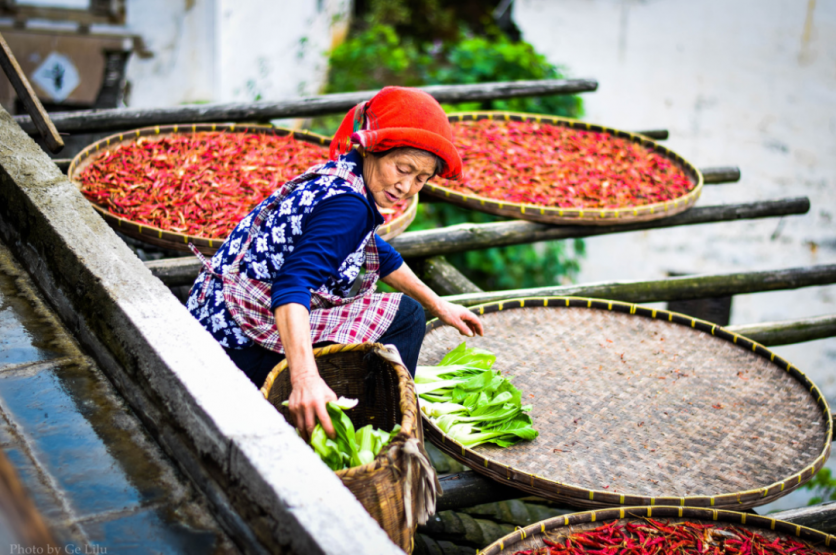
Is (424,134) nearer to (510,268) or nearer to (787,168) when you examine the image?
(510,268)

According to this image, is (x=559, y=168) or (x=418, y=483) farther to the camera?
(x=559, y=168)

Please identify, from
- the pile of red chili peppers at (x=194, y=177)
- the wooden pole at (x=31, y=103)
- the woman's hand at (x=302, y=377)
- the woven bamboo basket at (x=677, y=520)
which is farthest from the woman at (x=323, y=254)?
the wooden pole at (x=31, y=103)

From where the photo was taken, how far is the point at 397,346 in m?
2.25

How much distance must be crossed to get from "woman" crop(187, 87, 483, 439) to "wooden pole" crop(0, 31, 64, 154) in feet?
3.83

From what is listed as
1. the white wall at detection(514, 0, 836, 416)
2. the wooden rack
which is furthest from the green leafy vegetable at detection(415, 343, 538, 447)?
the white wall at detection(514, 0, 836, 416)

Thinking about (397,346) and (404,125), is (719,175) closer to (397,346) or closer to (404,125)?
(397,346)

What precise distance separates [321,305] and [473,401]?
25.4 inches

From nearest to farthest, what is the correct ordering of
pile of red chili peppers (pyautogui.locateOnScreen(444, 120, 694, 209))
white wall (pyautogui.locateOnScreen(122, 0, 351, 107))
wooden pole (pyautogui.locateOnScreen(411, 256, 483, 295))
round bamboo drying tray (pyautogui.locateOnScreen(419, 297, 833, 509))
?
1. round bamboo drying tray (pyautogui.locateOnScreen(419, 297, 833, 509))
2. wooden pole (pyautogui.locateOnScreen(411, 256, 483, 295))
3. pile of red chili peppers (pyautogui.locateOnScreen(444, 120, 694, 209))
4. white wall (pyautogui.locateOnScreen(122, 0, 351, 107))

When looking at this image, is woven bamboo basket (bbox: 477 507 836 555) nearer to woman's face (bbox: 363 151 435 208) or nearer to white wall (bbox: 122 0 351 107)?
woman's face (bbox: 363 151 435 208)

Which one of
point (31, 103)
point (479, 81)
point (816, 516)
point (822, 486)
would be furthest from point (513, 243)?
point (479, 81)

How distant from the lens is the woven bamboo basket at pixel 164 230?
2.86 meters

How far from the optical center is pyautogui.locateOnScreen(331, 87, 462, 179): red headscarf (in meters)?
1.89

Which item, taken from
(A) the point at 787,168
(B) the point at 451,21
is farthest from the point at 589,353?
(B) the point at 451,21

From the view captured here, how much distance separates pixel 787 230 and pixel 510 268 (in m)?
2.75
